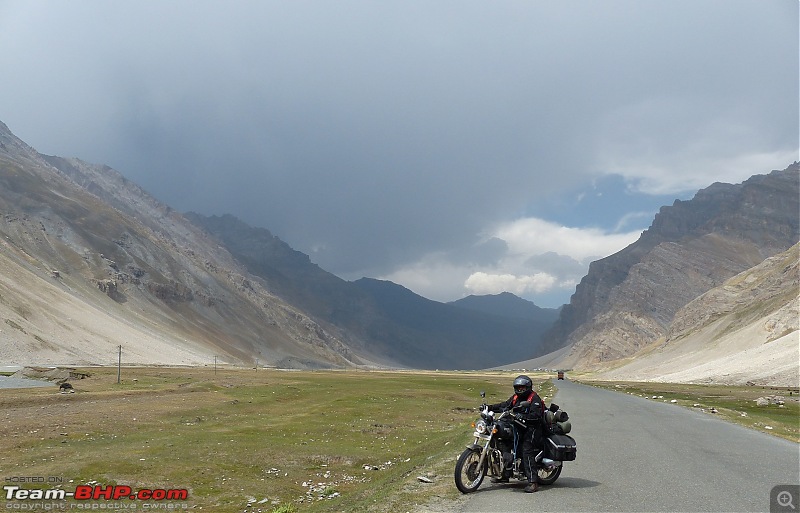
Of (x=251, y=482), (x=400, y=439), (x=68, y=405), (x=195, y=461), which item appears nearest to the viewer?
(x=251, y=482)

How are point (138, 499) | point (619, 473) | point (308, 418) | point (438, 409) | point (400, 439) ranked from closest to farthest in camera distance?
point (619, 473) → point (138, 499) → point (400, 439) → point (308, 418) → point (438, 409)

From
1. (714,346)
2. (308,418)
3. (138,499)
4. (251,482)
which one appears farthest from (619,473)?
(714,346)

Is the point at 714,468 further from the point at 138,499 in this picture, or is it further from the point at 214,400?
the point at 214,400

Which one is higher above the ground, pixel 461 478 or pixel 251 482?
pixel 461 478

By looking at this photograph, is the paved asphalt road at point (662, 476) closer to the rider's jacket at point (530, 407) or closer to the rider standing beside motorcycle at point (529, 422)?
the rider standing beside motorcycle at point (529, 422)

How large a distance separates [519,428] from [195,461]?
15076 millimetres

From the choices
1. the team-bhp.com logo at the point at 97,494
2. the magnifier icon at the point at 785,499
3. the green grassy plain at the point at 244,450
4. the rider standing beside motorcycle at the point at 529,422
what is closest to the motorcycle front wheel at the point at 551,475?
the rider standing beside motorcycle at the point at 529,422

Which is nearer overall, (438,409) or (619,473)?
(619,473)

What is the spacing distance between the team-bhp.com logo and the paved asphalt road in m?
10.9

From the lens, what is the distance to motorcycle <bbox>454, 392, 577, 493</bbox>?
13.8 m

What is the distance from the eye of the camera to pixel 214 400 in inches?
1964

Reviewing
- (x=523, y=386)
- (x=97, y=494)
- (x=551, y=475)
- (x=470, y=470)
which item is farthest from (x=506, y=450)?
(x=97, y=494)

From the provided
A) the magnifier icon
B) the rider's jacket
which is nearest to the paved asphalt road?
the magnifier icon

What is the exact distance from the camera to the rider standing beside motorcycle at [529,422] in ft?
45.0
